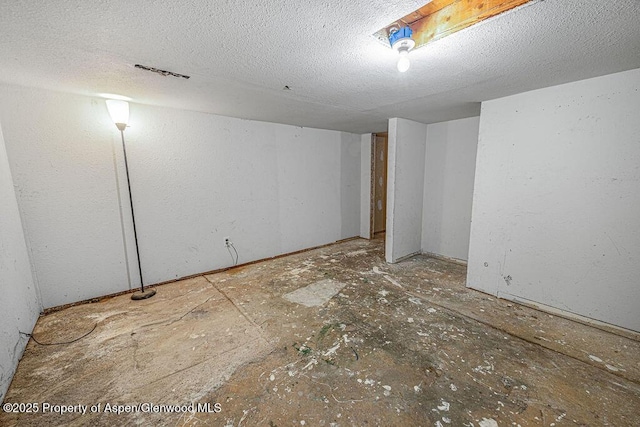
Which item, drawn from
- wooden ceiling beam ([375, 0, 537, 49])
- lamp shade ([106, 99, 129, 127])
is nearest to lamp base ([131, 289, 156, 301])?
lamp shade ([106, 99, 129, 127])

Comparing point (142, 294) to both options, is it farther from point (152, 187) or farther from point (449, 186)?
point (449, 186)

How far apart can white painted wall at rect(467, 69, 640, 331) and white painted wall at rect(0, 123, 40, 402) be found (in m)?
4.13

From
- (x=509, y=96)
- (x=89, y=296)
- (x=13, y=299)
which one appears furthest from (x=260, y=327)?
(x=509, y=96)

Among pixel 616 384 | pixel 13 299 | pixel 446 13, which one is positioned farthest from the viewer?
pixel 13 299

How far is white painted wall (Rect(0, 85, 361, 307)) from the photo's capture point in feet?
7.75

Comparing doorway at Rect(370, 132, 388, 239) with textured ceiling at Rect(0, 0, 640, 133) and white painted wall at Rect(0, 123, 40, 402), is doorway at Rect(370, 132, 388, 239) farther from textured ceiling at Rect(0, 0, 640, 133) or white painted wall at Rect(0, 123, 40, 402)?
white painted wall at Rect(0, 123, 40, 402)

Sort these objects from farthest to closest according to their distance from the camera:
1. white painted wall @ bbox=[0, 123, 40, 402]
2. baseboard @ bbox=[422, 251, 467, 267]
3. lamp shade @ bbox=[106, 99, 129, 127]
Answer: baseboard @ bbox=[422, 251, 467, 267]
lamp shade @ bbox=[106, 99, 129, 127]
white painted wall @ bbox=[0, 123, 40, 402]

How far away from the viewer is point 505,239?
265 centimetres

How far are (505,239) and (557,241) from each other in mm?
407

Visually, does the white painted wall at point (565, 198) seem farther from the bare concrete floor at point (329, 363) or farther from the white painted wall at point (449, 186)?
the white painted wall at point (449, 186)

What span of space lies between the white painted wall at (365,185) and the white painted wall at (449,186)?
1.21 m

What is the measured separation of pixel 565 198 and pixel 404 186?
180 cm

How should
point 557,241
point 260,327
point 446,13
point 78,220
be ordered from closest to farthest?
point 446,13 < point 260,327 < point 557,241 < point 78,220

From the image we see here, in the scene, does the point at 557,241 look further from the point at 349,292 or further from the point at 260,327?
the point at 260,327
